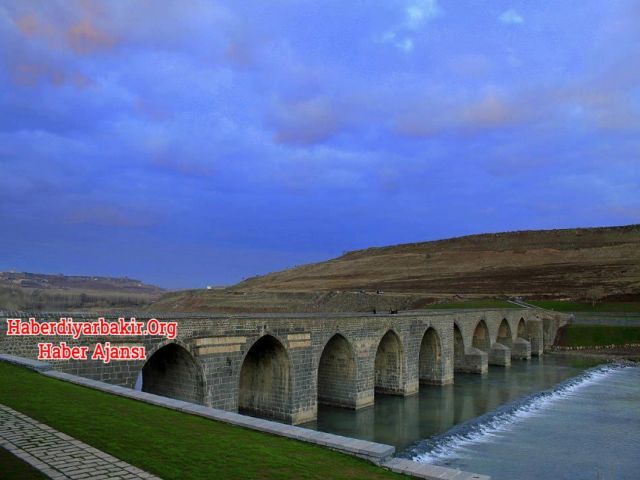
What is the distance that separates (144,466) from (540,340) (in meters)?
51.4

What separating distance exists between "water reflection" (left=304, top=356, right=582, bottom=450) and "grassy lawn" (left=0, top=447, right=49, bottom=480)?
1657 centimetres

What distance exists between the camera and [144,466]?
7441 millimetres

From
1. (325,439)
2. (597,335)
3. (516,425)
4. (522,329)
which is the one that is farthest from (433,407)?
(597,335)

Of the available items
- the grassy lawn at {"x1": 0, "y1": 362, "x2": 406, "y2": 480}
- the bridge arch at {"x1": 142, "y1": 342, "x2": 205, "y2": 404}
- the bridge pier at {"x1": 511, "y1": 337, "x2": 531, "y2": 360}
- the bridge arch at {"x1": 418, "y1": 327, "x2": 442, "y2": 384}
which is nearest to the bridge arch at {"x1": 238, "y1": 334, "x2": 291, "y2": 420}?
the bridge arch at {"x1": 142, "y1": 342, "x2": 205, "y2": 404}

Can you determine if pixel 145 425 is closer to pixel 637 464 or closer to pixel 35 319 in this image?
pixel 35 319

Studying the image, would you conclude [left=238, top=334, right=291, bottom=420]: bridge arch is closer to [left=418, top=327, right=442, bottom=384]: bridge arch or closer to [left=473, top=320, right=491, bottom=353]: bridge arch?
[left=418, top=327, right=442, bottom=384]: bridge arch

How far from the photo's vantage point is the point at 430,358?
116 ft

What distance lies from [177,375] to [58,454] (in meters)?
12.7

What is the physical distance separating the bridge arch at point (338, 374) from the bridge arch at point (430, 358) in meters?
9.36

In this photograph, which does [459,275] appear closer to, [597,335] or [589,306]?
[589,306]

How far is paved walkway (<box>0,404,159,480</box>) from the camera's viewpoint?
6.91 m

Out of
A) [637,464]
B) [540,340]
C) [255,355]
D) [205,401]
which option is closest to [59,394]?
[205,401]

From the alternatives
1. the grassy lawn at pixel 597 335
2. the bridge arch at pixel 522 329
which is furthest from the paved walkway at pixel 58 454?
the grassy lawn at pixel 597 335

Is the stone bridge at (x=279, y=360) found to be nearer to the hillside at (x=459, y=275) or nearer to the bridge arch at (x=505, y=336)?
the bridge arch at (x=505, y=336)
